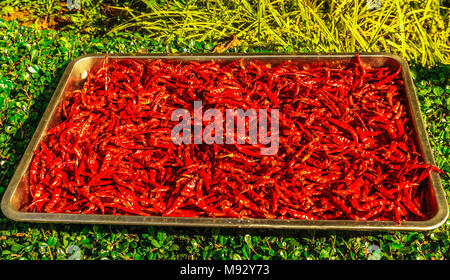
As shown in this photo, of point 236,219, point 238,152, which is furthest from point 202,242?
point 238,152

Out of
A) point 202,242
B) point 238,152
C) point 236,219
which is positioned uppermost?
point 238,152

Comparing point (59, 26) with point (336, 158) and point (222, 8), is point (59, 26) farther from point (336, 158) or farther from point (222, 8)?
point (336, 158)

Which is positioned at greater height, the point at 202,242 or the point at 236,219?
the point at 236,219

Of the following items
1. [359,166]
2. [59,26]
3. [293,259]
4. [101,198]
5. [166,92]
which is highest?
[59,26]

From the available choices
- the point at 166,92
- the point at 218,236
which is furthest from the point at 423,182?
the point at 166,92

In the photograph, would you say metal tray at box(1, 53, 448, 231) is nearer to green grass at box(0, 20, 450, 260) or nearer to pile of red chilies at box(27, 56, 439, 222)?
pile of red chilies at box(27, 56, 439, 222)

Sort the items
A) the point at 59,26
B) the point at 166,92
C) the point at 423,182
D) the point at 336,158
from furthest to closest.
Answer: the point at 59,26 < the point at 166,92 < the point at 336,158 < the point at 423,182

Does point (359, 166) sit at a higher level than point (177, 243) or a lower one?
higher

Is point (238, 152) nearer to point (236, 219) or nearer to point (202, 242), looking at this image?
point (236, 219)
